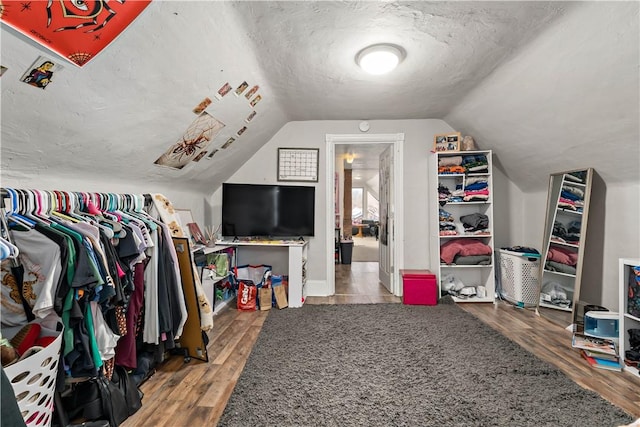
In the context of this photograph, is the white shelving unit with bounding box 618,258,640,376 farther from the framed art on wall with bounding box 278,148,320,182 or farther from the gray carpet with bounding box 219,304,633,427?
the framed art on wall with bounding box 278,148,320,182

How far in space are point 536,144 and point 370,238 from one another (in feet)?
27.5

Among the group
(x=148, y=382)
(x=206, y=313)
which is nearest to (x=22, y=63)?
(x=206, y=313)

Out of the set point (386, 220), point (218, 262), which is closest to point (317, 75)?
point (218, 262)

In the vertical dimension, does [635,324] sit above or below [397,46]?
below

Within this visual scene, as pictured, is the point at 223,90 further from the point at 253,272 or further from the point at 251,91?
the point at 253,272

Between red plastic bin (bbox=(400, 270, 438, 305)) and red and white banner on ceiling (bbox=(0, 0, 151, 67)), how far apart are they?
10.2ft

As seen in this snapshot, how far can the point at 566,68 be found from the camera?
187 cm

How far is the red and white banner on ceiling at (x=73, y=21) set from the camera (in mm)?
937

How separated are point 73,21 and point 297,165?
104 inches

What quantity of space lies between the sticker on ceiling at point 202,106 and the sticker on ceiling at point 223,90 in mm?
84

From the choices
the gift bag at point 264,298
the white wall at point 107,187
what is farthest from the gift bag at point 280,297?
the white wall at point 107,187

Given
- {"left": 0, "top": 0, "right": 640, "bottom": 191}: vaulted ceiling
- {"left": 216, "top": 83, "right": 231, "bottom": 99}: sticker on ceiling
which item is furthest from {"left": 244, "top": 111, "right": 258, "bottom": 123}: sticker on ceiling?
{"left": 216, "top": 83, "right": 231, "bottom": 99}: sticker on ceiling

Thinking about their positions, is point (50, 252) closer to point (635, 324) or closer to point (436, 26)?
point (436, 26)

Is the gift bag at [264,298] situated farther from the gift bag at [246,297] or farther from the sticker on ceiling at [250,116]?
the sticker on ceiling at [250,116]
